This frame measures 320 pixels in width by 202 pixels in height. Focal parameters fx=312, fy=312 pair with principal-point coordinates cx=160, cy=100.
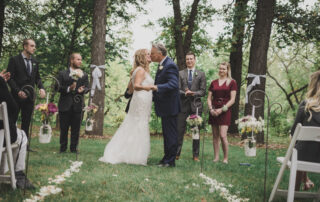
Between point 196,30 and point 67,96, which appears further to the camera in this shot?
point 196,30

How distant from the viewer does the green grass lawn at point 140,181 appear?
373cm

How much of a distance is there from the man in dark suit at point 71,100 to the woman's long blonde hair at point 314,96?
460 centimetres

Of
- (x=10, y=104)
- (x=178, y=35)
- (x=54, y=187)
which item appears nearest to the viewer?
(x=10, y=104)

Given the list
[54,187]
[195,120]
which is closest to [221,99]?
[195,120]

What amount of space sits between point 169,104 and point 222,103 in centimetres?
153

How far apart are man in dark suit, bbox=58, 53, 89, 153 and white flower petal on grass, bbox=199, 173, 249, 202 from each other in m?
3.35

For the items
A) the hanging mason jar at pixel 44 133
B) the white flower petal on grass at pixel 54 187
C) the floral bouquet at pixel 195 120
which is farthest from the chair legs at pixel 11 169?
the floral bouquet at pixel 195 120

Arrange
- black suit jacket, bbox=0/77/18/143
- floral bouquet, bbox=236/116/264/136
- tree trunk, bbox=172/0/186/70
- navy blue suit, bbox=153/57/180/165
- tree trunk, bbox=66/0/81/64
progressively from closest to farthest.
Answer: black suit jacket, bbox=0/77/18/143 → floral bouquet, bbox=236/116/264/136 → navy blue suit, bbox=153/57/180/165 → tree trunk, bbox=172/0/186/70 → tree trunk, bbox=66/0/81/64

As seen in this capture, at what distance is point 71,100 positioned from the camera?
7027 millimetres

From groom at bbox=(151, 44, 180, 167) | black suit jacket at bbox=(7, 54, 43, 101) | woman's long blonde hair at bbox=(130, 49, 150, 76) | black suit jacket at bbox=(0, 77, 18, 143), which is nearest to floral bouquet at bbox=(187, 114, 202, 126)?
groom at bbox=(151, 44, 180, 167)

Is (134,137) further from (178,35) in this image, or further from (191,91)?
(178,35)

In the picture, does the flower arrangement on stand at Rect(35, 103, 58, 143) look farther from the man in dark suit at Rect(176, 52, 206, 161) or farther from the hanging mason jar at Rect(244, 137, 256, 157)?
the hanging mason jar at Rect(244, 137, 256, 157)

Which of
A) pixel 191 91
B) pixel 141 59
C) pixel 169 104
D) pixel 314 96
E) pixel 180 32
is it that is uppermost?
pixel 180 32

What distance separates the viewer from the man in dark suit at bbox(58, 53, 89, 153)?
6941 millimetres
